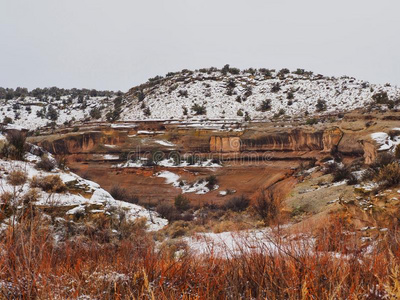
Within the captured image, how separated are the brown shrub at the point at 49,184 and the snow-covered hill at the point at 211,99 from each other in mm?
22040

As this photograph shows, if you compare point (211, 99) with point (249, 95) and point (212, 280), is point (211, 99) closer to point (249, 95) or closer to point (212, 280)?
point (249, 95)

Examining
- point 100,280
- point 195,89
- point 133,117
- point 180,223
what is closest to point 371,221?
point 100,280

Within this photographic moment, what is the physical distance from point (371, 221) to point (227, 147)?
57.0ft

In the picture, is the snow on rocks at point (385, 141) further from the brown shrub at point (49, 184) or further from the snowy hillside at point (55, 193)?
the brown shrub at point (49, 184)

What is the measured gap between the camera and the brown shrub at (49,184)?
726 centimetres

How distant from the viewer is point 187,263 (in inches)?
107

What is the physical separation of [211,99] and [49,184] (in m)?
28.5

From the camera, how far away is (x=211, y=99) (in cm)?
3419

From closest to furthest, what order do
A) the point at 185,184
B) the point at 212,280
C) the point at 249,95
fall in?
the point at 212,280 → the point at 185,184 → the point at 249,95

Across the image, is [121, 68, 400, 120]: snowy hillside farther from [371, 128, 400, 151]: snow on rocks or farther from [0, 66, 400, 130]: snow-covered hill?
[371, 128, 400, 151]: snow on rocks

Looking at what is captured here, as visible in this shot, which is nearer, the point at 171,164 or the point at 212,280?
the point at 212,280

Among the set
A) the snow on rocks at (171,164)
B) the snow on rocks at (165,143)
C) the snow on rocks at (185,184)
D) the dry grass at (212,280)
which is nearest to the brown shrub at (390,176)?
the dry grass at (212,280)

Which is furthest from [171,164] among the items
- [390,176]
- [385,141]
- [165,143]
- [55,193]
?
[390,176]

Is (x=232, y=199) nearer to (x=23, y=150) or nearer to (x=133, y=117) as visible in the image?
(x=23, y=150)
